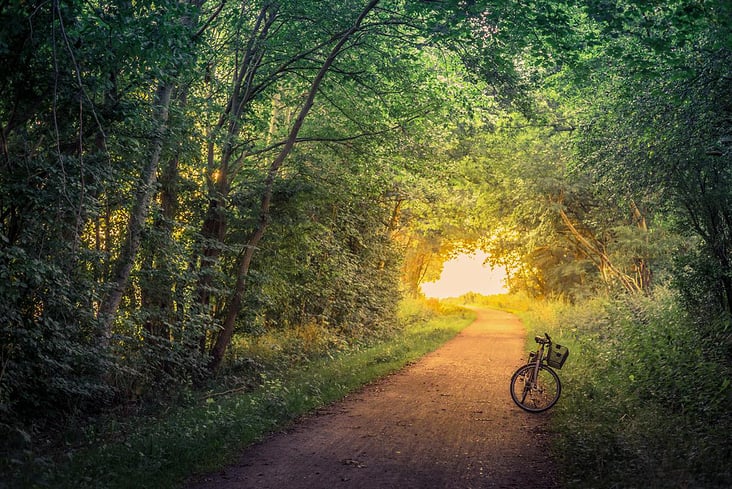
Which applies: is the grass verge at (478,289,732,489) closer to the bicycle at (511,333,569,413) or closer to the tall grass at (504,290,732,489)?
the tall grass at (504,290,732,489)

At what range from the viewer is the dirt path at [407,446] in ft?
20.9

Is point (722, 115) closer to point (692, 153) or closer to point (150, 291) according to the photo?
point (692, 153)

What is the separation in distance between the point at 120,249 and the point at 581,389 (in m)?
8.73

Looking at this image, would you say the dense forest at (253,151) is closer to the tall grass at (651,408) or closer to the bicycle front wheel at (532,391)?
the tall grass at (651,408)

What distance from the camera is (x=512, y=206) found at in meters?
27.9

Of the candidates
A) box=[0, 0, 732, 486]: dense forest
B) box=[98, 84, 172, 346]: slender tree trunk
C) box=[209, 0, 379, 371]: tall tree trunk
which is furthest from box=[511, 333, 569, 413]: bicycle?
box=[98, 84, 172, 346]: slender tree trunk

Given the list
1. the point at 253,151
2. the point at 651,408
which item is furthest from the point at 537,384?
the point at 253,151

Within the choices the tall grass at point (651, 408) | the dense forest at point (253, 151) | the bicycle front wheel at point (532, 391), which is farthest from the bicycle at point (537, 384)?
the dense forest at point (253, 151)

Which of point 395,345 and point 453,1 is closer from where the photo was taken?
point 453,1

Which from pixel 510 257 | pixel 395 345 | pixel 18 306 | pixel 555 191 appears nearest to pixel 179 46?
pixel 18 306

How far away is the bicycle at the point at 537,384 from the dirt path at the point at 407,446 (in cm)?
28

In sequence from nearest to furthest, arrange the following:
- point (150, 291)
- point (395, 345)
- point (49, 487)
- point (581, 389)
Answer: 1. point (49, 487)
2. point (150, 291)
3. point (581, 389)
4. point (395, 345)

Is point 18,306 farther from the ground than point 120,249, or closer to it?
closer to it

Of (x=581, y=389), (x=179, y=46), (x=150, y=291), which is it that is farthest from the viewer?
(x=581, y=389)
